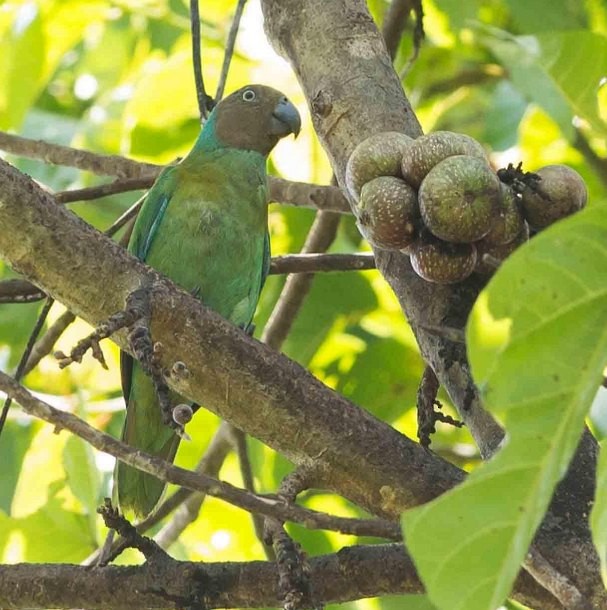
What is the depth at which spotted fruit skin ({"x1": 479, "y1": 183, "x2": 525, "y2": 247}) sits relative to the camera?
1921 millimetres

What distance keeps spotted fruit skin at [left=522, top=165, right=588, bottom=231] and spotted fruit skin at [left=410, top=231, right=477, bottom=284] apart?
0.13 m

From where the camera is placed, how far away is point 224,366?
1.95m

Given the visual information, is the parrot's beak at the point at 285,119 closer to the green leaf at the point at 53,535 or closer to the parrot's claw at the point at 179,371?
the green leaf at the point at 53,535

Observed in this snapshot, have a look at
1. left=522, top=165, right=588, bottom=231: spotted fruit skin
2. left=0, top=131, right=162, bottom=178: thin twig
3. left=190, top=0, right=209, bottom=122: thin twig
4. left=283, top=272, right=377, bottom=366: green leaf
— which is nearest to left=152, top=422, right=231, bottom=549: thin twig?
left=283, top=272, right=377, bottom=366: green leaf

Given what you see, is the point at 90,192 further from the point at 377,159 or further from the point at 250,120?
the point at 250,120

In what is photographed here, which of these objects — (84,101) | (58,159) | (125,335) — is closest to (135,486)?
(58,159)

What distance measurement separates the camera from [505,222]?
1931 mm

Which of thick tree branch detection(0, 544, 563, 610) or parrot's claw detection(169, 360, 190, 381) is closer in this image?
parrot's claw detection(169, 360, 190, 381)

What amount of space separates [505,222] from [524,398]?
0.73 metres

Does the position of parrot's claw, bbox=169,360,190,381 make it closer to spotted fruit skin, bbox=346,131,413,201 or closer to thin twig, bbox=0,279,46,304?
spotted fruit skin, bbox=346,131,413,201

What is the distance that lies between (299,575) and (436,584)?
0.58 meters

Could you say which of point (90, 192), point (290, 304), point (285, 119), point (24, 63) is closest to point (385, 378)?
point (290, 304)

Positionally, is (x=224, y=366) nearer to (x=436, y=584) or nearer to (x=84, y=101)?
(x=436, y=584)

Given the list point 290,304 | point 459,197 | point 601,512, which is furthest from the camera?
point 290,304
